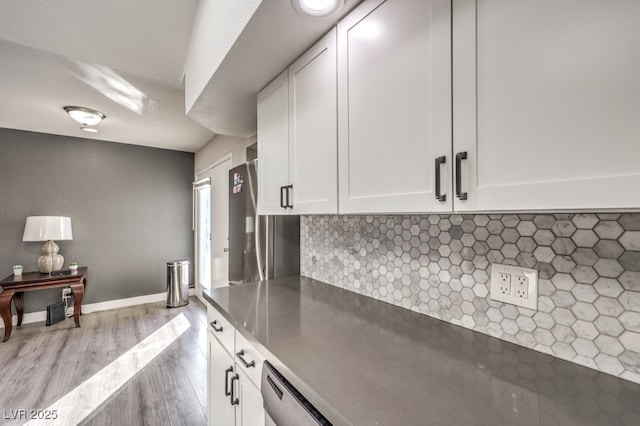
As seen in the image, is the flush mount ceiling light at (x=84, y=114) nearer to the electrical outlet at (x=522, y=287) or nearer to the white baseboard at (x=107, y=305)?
the white baseboard at (x=107, y=305)

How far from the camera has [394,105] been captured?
0.89 m

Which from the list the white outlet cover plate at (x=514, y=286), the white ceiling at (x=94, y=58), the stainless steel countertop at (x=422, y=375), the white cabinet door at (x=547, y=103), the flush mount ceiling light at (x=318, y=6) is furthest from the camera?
the white ceiling at (x=94, y=58)

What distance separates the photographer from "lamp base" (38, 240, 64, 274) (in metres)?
3.41

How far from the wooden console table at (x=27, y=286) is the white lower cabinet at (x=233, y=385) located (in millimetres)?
2989

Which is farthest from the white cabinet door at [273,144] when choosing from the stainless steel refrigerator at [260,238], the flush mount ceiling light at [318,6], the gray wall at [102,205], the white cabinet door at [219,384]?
the gray wall at [102,205]

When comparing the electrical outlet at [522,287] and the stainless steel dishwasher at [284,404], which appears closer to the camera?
the stainless steel dishwasher at [284,404]

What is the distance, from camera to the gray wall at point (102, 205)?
139 inches

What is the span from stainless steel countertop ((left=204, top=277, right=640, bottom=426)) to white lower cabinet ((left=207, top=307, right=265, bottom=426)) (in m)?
0.12

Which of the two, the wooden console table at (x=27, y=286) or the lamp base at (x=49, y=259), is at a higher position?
the lamp base at (x=49, y=259)

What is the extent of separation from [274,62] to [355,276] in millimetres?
1164

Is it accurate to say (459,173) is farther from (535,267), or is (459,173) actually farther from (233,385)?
(233,385)

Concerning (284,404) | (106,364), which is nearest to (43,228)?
(106,364)

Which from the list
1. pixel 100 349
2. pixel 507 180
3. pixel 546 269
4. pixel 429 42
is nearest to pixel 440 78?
pixel 429 42

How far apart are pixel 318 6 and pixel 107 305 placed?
15.9 feet
